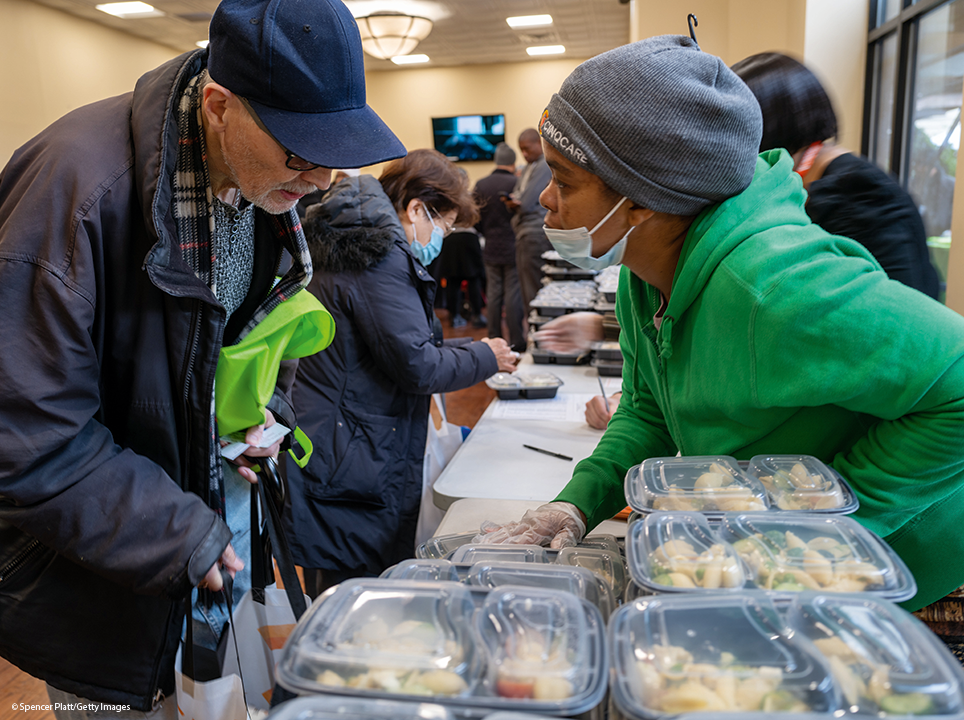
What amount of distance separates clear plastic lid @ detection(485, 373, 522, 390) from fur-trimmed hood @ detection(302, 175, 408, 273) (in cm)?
72

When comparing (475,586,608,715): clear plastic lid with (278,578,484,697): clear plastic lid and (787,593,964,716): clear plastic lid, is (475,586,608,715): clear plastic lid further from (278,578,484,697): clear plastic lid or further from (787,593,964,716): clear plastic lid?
(787,593,964,716): clear plastic lid

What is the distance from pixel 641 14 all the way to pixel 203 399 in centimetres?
534

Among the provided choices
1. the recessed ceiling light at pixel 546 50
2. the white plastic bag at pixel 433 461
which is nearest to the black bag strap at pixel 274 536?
the white plastic bag at pixel 433 461

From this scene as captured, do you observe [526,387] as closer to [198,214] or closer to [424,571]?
[198,214]

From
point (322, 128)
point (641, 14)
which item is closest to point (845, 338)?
point (322, 128)

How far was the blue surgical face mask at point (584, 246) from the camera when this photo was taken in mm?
1171

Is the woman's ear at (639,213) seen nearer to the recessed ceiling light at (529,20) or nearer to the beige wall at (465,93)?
the recessed ceiling light at (529,20)

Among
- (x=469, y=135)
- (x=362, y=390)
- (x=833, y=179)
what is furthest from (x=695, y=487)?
(x=469, y=135)

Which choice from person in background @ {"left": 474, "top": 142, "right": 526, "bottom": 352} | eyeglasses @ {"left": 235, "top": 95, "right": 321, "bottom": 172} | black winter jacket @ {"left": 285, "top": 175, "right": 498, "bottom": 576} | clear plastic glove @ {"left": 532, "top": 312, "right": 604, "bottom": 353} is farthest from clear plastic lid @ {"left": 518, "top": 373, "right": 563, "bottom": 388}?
person in background @ {"left": 474, "top": 142, "right": 526, "bottom": 352}

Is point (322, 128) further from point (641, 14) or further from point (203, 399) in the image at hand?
point (641, 14)

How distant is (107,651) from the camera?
1.17 m

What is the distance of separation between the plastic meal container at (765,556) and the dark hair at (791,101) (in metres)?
1.15

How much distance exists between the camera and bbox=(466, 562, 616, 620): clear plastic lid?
78 centimetres

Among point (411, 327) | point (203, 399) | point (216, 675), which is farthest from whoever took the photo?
point (411, 327)
